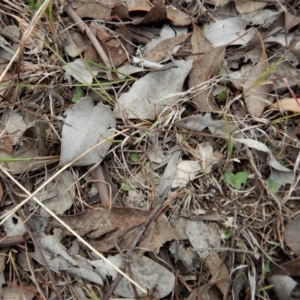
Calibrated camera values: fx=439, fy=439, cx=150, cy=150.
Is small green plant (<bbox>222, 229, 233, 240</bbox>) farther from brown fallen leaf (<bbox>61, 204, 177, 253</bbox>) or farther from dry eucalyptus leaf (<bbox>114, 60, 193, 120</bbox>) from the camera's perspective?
dry eucalyptus leaf (<bbox>114, 60, 193, 120</bbox>)

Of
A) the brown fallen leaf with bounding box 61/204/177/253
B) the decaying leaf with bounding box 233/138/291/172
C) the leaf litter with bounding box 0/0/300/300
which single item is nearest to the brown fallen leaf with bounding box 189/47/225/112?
the leaf litter with bounding box 0/0/300/300

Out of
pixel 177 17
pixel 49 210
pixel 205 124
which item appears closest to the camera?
pixel 49 210

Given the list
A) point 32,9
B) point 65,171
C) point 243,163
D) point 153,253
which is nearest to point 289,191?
point 243,163

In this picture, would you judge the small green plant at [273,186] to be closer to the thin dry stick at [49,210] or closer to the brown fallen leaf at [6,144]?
the thin dry stick at [49,210]

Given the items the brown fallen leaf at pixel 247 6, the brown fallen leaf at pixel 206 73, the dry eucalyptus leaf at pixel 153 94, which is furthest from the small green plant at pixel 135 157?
the brown fallen leaf at pixel 247 6

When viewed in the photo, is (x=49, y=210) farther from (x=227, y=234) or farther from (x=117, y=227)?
(x=227, y=234)

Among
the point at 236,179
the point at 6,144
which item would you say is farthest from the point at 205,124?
the point at 6,144
